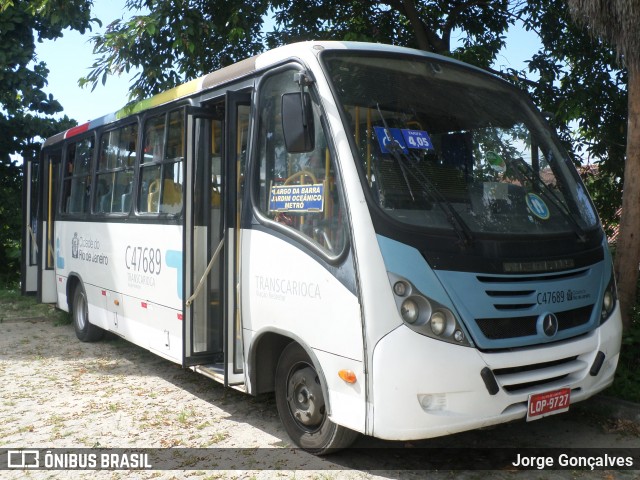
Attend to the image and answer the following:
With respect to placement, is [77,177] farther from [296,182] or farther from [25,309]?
[296,182]

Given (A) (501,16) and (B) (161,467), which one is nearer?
(B) (161,467)

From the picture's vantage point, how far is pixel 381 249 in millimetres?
4273

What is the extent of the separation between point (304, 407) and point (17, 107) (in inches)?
527

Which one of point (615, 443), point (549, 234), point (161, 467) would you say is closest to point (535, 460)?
point (615, 443)

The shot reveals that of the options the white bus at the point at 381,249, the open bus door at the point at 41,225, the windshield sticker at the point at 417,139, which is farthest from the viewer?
the open bus door at the point at 41,225

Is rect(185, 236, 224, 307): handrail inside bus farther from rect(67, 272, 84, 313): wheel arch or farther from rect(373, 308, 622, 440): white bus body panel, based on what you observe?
rect(67, 272, 84, 313): wheel arch

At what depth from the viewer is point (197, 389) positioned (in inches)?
277

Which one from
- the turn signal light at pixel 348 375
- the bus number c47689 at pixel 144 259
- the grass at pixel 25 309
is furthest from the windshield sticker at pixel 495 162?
the grass at pixel 25 309

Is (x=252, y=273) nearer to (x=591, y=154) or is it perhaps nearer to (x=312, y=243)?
(x=312, y=243)

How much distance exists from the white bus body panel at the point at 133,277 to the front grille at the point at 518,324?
2971 mm

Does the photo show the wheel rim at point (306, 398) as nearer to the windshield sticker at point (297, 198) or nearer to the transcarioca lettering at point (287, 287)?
the transcarioca lettering at point (287, 287)

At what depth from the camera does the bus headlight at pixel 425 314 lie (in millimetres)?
4207

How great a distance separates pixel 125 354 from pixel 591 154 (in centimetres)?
676

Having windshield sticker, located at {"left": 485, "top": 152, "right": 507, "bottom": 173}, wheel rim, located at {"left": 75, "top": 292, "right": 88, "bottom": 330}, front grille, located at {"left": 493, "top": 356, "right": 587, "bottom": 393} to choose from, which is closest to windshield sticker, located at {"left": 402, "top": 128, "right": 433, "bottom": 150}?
windshield sticker, located at {"left": 485, "top": 152, "right": 507, "bottom": 173}
